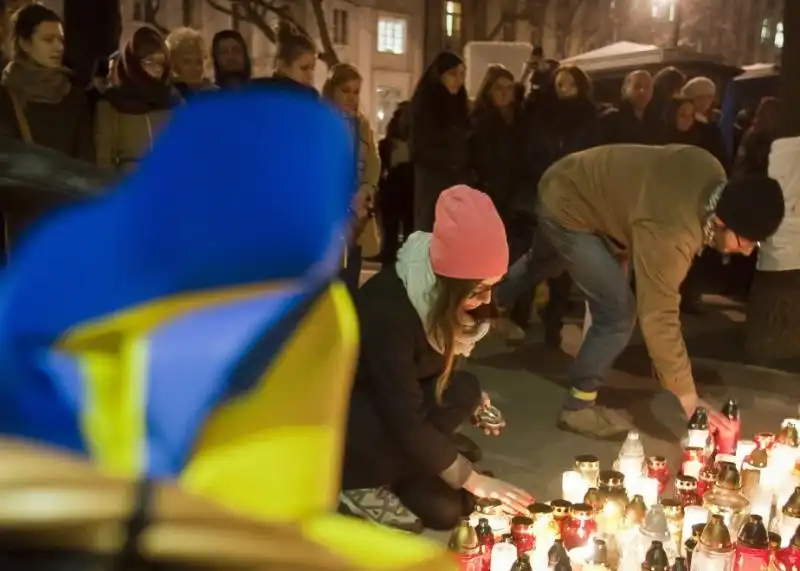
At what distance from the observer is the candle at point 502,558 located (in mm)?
2113

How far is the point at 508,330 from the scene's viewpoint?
5.04 meters

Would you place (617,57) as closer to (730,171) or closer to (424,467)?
(730,171)

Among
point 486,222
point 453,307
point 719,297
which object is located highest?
point 486,222

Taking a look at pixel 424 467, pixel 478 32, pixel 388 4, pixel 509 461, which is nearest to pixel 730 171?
pixel 509 461

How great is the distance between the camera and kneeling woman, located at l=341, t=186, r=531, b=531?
2.29 meters

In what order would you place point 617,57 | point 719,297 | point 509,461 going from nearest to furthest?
point 509,461, point 719,297, point 617,57

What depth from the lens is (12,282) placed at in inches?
23.8

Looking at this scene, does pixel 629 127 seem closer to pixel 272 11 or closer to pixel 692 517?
pixel 692 517

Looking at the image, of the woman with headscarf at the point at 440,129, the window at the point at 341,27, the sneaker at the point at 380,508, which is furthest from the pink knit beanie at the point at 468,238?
the window at the point at 341,27

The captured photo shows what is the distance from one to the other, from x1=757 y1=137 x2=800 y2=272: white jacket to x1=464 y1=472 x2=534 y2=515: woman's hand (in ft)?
8.39

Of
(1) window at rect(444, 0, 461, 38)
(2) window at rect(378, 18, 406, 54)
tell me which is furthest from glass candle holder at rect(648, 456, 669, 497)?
(2) window at rect(378, 18, 406, 54)

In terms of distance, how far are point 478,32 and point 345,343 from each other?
55.2 ft

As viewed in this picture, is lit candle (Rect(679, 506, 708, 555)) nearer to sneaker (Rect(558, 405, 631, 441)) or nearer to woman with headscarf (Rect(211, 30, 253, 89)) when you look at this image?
sneaker (Rect(558, 405, 631, 441))

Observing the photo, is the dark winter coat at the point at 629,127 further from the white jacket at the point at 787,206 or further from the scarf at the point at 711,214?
the scarf at the point at 711,214
